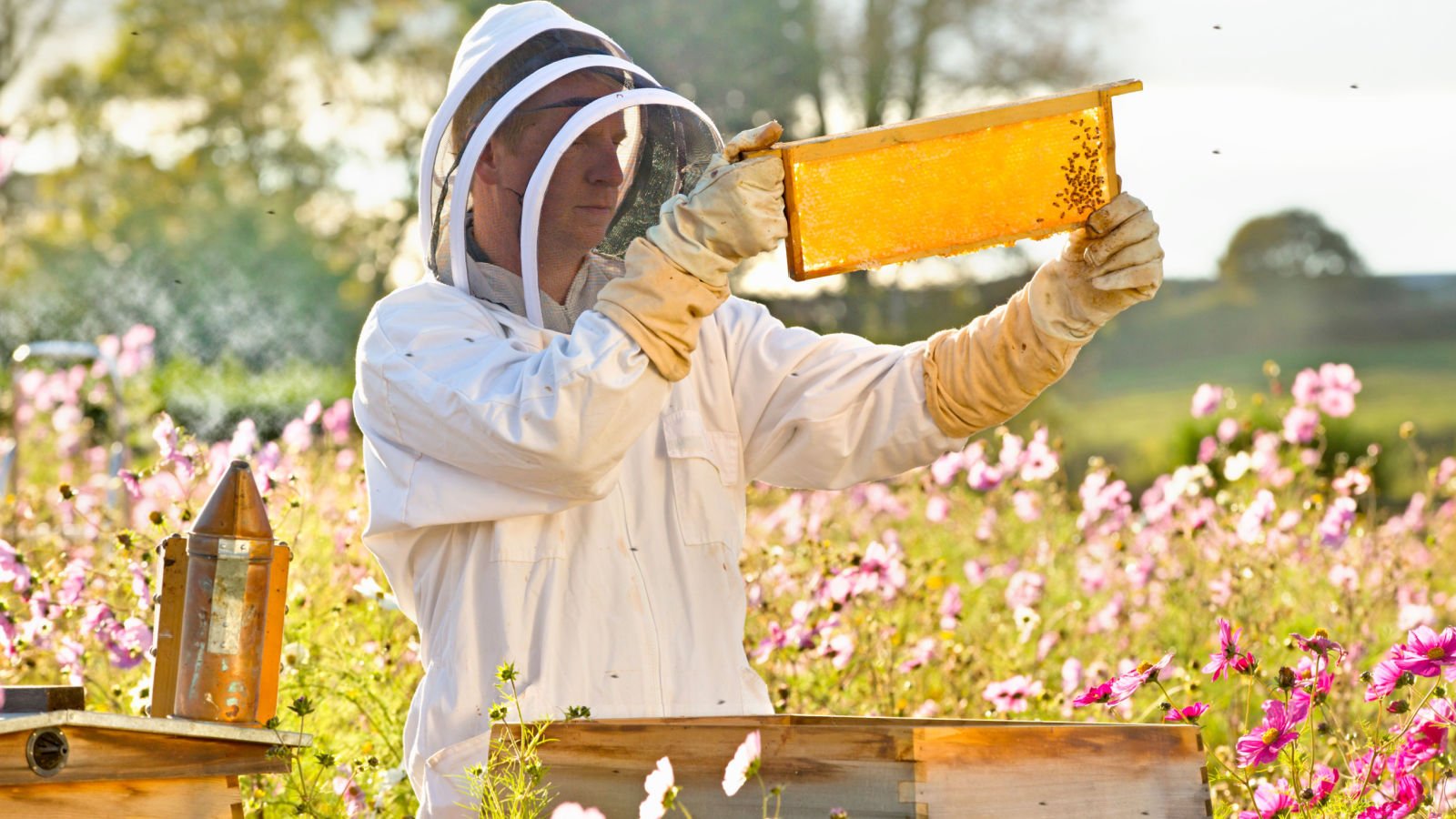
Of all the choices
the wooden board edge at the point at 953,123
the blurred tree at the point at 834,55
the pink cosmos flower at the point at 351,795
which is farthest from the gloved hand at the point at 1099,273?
the blurred tree at the point at 834,55

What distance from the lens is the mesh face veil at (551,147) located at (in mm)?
3119

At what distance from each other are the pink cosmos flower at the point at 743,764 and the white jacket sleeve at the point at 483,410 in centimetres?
83

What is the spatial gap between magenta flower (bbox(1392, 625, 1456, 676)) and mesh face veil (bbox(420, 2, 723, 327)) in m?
1.69

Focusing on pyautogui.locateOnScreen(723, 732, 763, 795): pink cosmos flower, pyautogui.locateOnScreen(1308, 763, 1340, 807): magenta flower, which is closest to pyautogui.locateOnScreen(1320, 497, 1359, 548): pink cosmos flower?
pyautogui.locateOnScreen(1308, 763, 1340, 807): magenta flower

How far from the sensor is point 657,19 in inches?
733

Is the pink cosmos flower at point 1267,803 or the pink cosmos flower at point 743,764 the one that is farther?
the pink cosmos flower at point 1267,803

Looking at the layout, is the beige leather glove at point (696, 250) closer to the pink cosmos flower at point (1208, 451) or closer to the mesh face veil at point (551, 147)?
the mesh face veil at point (551, 147)

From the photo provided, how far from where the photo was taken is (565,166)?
3.16 metres

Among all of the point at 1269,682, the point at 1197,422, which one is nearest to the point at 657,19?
the point at 1197,422

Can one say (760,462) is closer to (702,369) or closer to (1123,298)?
(702,369)

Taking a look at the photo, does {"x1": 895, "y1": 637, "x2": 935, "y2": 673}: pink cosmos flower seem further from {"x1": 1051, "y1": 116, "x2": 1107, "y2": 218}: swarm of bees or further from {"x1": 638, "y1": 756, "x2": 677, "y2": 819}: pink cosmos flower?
{"x1": 638, "y1": 756, "x2": 677, "y2": 819}: pink cosmos flower

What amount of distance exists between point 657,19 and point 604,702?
54.4 ft

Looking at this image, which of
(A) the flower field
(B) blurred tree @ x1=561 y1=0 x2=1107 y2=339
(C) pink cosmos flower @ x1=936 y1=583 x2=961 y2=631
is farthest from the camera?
(B) blurred tree @ x1=561 y1=0 x2=1107 y2=339

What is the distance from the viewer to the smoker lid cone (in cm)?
265
